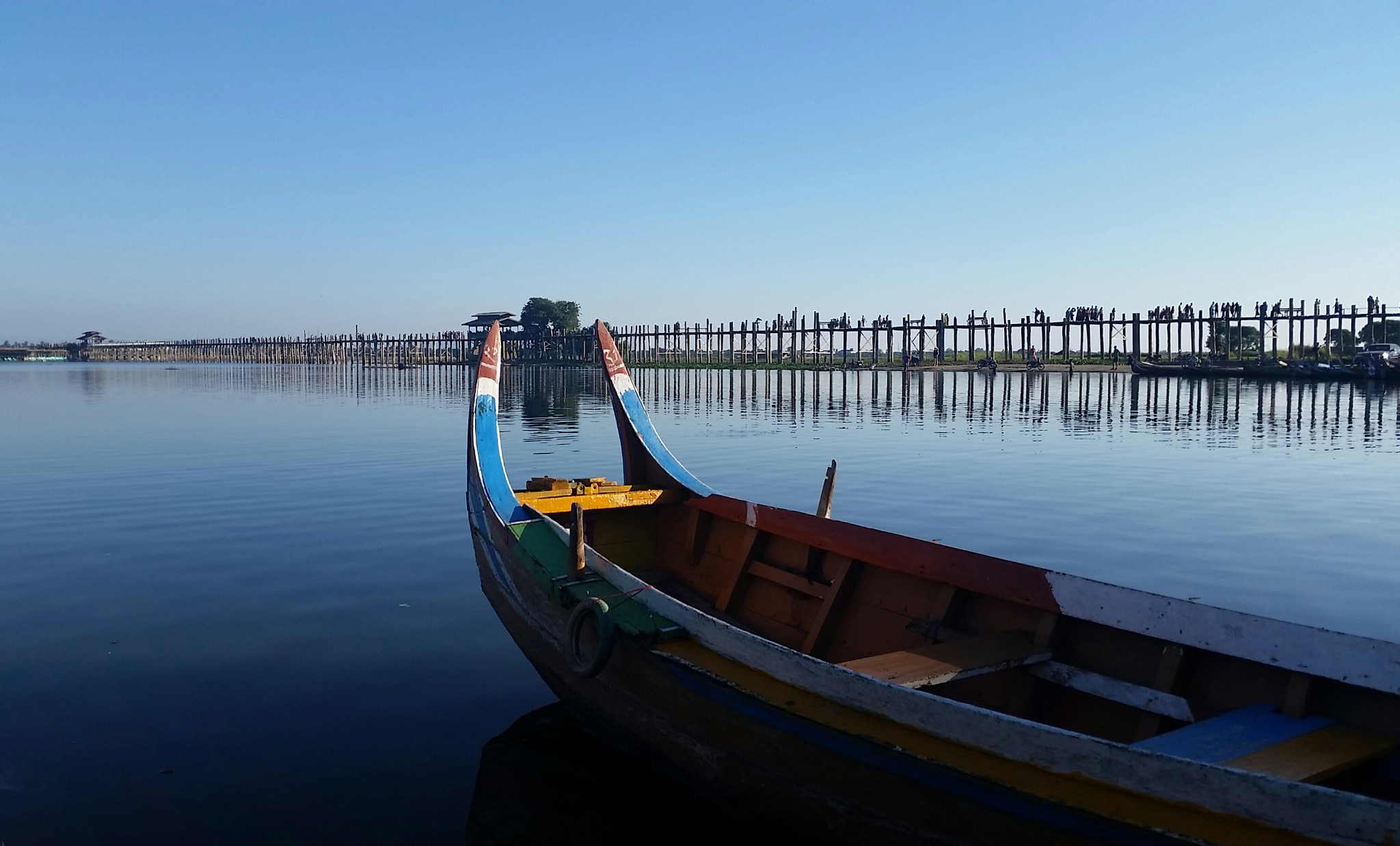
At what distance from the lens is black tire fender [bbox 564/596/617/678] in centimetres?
474

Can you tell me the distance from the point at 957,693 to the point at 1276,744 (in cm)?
159

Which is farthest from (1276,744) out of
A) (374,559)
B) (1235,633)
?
(374,559)

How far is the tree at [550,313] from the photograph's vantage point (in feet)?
366

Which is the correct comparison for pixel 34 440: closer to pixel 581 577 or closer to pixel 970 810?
pixel 581 577

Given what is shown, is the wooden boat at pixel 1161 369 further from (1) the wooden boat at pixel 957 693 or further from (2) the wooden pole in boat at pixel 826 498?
(1) the wooden boat at pixel 957 693

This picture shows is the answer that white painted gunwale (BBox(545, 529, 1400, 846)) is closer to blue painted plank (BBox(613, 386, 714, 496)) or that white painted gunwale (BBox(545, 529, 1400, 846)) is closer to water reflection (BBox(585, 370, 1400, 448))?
blue painted plank (BBox(613, 386, 714, 496))

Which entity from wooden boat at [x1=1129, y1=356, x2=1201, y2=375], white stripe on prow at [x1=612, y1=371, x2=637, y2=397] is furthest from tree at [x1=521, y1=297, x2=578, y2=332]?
white stripe on prow at [x1=612, y1=371, x2=637, y2=397]

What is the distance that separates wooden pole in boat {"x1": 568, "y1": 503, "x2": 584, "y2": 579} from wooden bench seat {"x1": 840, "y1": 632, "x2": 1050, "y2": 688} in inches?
76.2

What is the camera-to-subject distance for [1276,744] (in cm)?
325

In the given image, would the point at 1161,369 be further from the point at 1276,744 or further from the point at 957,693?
the point at 1276,744

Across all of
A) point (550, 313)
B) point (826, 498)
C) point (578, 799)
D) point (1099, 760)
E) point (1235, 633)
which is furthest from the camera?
point (550, 313)

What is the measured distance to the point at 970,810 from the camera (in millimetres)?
3166

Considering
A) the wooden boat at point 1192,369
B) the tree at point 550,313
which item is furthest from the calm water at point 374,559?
the tree at point 550,313

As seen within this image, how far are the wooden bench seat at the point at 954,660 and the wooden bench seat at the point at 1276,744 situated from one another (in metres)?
0.93
